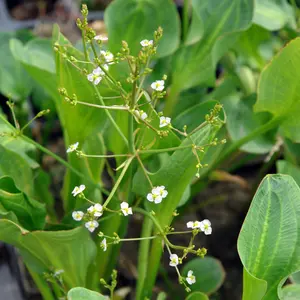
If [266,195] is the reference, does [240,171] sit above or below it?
below

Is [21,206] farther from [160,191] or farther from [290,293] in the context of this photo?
[290,293]

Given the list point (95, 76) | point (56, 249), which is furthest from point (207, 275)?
point (95, 76)

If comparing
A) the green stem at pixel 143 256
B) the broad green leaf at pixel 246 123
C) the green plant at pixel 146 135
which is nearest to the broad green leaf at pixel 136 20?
the green plant at pixel 146 135

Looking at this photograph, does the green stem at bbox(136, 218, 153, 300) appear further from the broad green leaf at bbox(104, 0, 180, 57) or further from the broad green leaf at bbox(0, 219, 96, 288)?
the broad green leaf at bbox(104, 0, 180, 57)

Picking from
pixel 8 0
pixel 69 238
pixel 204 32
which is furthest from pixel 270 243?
pixel 8 0

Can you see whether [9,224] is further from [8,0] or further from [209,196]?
[8,0]
